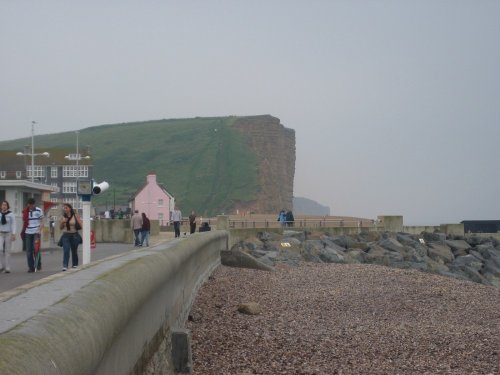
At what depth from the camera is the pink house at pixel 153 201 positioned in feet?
310

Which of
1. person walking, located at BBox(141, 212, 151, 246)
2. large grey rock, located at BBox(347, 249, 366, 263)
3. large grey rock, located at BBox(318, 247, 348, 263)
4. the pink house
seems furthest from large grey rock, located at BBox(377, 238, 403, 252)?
the pink house

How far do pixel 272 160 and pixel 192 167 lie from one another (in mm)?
22276

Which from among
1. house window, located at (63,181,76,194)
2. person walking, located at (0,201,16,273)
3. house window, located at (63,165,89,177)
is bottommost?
person walking, located at (0,201,16,273)


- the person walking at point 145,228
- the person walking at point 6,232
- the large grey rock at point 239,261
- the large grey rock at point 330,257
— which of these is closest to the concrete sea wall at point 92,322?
the person walking at point 6,232

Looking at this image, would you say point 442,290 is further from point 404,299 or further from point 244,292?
point 244,292

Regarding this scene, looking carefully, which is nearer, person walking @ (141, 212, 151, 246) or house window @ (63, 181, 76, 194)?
person walking @ (141, 212, 151, 246)

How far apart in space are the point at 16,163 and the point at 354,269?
107 metres

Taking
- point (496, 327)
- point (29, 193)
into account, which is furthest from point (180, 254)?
point (29, 193)

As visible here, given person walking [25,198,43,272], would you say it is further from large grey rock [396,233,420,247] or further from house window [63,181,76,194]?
house window [63,181,76,194]

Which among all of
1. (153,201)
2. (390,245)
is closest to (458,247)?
(390,245)

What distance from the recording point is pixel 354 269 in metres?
21.5

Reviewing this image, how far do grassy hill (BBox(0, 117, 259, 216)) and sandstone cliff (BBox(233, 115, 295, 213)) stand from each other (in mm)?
1815

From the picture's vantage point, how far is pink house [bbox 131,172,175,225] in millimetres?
94438

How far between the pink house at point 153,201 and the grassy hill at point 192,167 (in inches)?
1351
